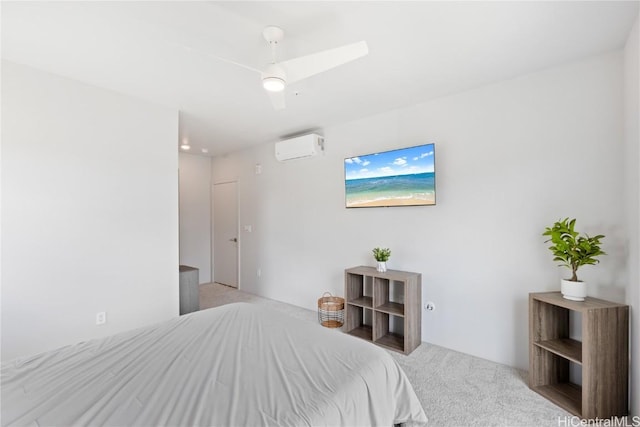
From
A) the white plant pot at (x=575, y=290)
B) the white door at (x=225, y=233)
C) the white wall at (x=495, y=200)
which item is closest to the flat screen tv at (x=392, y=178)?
the white wall at (x=495, y=200)

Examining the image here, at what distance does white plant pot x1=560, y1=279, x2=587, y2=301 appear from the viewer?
1960 millimetres

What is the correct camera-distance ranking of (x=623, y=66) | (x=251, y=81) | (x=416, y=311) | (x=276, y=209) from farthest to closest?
1. (x=276, y=209)
2. (x=416, y=311)
3. (x=251, y=81)
4. (x=623, y=66)

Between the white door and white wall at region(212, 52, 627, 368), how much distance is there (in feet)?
6.65

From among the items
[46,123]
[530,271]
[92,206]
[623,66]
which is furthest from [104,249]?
[623,66]

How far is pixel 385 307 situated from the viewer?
3.03 m

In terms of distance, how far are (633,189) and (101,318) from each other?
4.16 meters

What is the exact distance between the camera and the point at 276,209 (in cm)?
451

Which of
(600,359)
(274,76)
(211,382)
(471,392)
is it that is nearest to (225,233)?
(274,76)

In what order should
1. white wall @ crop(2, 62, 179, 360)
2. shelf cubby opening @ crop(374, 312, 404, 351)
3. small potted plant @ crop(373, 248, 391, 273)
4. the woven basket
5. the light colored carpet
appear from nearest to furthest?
the light colored carpet → white wall @ crop(2, 62, 179, 360) → shelf cubby opening @ crop(374, 312, 404, 351) → small potted plant @ crop(373, 248, 391, 273) → the woven basket

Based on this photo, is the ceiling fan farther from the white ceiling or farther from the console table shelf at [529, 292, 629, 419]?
the console table shelf at [529, 292, 629, 419]

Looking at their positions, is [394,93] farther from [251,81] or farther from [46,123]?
[46,123]

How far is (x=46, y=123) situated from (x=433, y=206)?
350 cm

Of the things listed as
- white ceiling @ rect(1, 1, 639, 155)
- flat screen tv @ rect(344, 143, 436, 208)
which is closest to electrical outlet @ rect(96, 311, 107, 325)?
white ceiling @ rect(1, 1, 639, 155)

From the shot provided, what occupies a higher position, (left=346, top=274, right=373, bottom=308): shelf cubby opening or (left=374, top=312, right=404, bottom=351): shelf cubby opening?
(left=346, top=274, right=373, bottom=308): shelf cubby opening
